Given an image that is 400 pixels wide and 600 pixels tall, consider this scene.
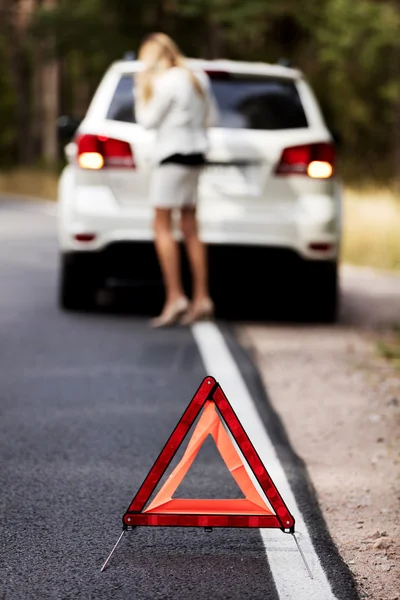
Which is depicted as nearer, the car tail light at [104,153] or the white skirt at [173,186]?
the white skirt at [173,186]

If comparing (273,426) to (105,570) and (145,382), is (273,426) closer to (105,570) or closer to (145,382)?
(145,382)

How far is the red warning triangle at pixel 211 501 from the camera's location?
4160 millimetres

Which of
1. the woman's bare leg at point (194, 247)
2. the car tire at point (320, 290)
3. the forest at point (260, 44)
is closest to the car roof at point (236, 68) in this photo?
the woman's bare leg at point (194, 247)

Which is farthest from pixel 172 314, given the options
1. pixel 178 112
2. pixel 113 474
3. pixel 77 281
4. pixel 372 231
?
pixel 372 231

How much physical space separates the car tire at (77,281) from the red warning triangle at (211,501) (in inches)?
215

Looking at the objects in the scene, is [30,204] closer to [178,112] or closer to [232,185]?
[232,185]

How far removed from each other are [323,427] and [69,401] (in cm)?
133

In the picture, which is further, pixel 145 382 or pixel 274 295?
pixel 274 295

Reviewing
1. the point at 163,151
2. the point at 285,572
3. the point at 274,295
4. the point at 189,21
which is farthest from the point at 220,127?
the point at 189,21

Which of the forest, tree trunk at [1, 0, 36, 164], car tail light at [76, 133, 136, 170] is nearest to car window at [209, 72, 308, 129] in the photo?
car tail light at [76, 133, 136, 170]

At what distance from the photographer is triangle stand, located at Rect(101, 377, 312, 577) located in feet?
13.6

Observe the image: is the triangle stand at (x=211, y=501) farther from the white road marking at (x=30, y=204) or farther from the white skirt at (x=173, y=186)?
the white road marking at (x=30, y=204)

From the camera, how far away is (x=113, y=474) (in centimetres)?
536

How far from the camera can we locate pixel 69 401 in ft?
22.5
